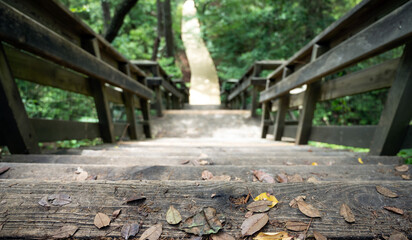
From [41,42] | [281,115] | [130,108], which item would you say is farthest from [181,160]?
[281,115]

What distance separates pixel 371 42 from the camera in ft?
4.00

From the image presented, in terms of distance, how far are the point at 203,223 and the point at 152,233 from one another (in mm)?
166

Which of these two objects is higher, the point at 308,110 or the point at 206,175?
the point at 308,110

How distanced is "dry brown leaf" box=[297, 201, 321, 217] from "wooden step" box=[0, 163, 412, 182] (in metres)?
0.31

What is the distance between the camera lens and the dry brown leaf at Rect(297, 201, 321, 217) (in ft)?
2.22

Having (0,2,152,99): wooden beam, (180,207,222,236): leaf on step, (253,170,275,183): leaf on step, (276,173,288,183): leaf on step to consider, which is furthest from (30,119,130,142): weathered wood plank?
(276,173,288,183): leaf on step

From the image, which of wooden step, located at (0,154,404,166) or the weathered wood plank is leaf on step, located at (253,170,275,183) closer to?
wooden step, located at (0,154,404,166)

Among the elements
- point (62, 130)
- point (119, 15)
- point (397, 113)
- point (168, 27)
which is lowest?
point (62, 130)

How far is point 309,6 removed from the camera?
17.8 feet

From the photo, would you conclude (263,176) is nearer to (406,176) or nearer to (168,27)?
(406,176)

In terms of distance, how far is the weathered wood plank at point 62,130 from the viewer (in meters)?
1.53

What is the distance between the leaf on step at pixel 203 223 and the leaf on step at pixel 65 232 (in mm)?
336

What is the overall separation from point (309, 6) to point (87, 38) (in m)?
5.89

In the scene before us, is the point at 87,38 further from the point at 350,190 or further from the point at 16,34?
the point at 350,190
